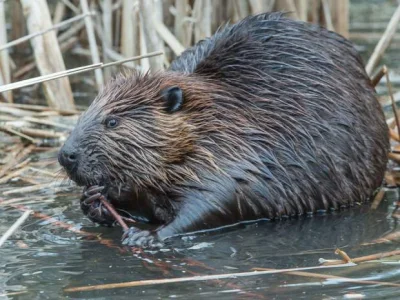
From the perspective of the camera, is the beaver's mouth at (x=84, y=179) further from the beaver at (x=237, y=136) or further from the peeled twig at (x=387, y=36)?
the peeled twig at (x=387, y=36)

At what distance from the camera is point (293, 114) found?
4137 millimetres

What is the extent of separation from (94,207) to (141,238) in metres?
0.32

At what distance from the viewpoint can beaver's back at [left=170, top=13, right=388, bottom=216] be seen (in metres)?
4.05

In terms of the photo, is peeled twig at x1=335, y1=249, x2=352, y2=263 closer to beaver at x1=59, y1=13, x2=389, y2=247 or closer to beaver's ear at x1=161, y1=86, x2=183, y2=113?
beaver at x1=59, y1=13, x2=389, y2=247

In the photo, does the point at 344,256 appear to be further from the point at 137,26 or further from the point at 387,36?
the point at 137,26

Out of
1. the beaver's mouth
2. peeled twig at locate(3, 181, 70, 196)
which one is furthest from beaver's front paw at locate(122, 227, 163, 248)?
peeled twig at locate(3, 181, 70, 196)

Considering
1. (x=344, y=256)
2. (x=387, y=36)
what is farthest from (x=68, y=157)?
(x=387, y=36)

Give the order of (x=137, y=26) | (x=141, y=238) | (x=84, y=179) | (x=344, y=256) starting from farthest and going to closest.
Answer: (x=137, y=26), (x=84, y=179), (x=141, y=238), (x=344, y=256)

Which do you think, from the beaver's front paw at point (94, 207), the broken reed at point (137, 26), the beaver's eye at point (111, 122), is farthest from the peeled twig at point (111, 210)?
the broken reed at point (137, 26)

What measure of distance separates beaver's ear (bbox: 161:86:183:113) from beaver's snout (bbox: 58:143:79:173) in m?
0.45

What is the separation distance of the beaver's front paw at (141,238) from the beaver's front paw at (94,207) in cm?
22

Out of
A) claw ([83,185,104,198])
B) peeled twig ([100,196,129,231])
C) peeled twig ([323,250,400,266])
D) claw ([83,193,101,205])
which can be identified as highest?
claw ([83,185,104,198])

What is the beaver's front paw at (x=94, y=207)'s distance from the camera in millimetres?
3852

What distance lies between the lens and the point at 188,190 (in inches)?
155
